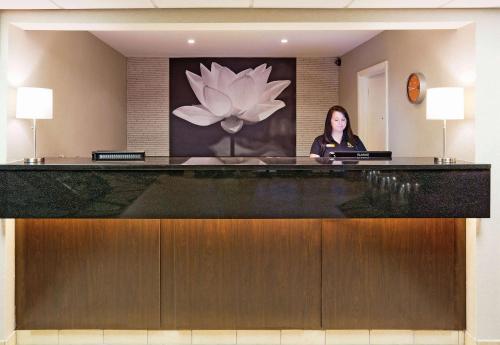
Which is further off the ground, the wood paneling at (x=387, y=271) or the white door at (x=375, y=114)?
the white door at (x=375, y=114)

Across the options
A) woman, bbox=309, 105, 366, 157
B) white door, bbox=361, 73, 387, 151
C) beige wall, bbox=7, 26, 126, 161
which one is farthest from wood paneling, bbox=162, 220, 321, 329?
white door, bbox=361, 73, 387, 151

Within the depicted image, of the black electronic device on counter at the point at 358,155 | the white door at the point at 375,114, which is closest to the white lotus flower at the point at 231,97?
the white door at the point at 375,114

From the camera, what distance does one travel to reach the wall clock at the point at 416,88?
199 inches

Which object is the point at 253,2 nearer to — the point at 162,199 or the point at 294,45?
the point at 162,199

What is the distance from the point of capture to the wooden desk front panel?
376 cm

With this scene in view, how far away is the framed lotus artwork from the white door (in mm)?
1770

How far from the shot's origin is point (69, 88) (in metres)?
5.48

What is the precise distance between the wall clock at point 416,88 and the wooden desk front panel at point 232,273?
1694 millimetres

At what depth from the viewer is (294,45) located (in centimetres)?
743

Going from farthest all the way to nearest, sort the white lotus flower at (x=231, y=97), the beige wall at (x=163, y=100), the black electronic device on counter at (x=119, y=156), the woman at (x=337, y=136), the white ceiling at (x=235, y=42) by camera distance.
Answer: the beige wall at (x=163, y=100) < the white lotus flower at (x=231, y=97) < the white ceiling at (x=235, y=42) < the woman at (x=337, y=136) < the black electronic device on counter at (x=119, y=156)

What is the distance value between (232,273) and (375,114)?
150 inches

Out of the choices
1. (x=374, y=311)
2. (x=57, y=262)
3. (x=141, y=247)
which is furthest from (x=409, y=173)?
(x=57, y=262)

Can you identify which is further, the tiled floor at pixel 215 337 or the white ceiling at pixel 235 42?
the white ceiling at pixel 235 42

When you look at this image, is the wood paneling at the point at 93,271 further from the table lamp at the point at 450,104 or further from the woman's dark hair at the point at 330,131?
the woman's dark hair at the point at 330,131
